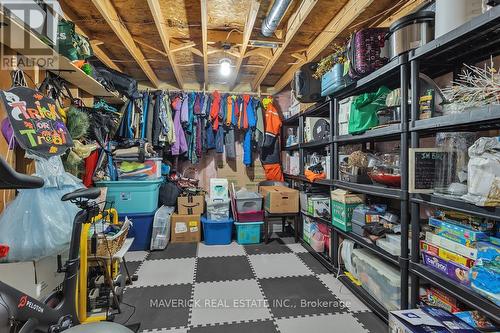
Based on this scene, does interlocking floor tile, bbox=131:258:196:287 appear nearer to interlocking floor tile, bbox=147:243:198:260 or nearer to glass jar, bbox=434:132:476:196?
interlocking floor tile, bbox=147:243:198:260

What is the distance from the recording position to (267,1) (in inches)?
98.7

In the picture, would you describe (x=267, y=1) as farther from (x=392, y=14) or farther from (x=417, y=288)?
(x=417, y=288)

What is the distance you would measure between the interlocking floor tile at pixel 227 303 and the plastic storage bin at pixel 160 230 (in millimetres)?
1150

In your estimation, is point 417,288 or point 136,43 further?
point 136,43

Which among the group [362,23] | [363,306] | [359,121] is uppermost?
[362,23]

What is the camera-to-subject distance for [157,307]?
2.10 m

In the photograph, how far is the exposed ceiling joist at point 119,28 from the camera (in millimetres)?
2303

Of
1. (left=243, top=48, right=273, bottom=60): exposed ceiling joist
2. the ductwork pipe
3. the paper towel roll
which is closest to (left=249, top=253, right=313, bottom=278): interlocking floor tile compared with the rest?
the paper towel roll

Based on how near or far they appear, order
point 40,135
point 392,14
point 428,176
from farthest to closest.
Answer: point 392,14 < point 40,135 < point 428,176

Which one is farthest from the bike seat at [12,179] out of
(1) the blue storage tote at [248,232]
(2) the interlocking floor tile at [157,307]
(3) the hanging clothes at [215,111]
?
(3) the hanging clothes at [215,111]

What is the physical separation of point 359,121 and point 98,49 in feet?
10.6

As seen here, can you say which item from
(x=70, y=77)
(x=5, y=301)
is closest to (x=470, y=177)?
(x=5, y=301)

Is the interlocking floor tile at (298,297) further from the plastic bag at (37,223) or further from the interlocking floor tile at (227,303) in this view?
the plastic bag at (37,223)

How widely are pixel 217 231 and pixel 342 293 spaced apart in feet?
6.18
